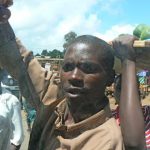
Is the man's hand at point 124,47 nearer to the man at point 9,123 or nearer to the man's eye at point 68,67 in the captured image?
the man's eye at point 68,67

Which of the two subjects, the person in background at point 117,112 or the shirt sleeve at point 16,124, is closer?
the person in background at point 117,112

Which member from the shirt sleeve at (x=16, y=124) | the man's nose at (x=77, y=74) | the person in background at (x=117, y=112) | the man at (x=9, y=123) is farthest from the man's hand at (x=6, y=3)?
the shirt sleeve at (x=16, y=124)

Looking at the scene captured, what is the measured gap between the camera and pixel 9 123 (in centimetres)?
445

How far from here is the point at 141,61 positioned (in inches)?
103

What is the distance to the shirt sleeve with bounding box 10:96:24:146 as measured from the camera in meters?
4.81

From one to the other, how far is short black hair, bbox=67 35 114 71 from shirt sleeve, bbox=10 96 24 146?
8.82 ft

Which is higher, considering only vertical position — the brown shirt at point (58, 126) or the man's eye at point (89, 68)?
the man's eye at point (89, 68)

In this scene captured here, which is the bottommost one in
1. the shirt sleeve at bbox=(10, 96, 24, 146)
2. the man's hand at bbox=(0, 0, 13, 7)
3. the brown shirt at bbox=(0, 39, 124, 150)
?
the shirt sleeve at bbox=(10, 96, 24, 146)

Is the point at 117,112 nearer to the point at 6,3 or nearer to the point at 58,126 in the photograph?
the point at 58,126

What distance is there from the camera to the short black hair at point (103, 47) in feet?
7.07

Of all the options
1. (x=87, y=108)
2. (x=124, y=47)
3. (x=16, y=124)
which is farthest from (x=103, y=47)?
(x=16, y=124)

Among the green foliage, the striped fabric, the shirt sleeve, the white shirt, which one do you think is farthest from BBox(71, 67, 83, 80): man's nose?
the shirt sleeve

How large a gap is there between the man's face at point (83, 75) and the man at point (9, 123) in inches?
86.6

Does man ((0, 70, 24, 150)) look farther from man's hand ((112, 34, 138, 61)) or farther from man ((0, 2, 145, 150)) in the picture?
man's hand ((112, 34, 138, 61))
